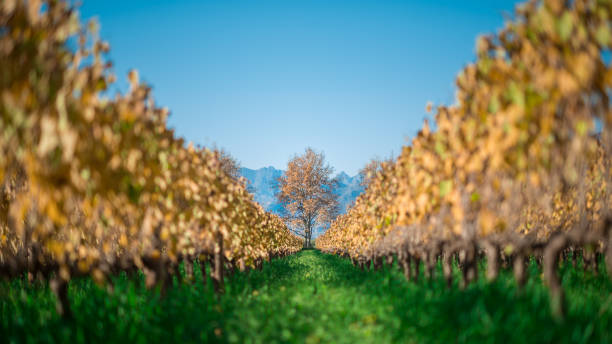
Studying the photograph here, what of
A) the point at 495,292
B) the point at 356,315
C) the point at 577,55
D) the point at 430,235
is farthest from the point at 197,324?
the point at 577,55

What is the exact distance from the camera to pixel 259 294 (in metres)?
6.57

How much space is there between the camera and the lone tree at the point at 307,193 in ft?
157

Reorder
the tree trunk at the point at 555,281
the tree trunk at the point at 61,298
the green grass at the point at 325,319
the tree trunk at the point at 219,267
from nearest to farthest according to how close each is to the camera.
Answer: the tree trunk at the point at 555,281 → the green grass at the point at 325,319 → the tree trunk at the point at 61,298 → the tree trunk at the point at 219,267

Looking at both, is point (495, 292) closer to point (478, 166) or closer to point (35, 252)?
point (478, 166)

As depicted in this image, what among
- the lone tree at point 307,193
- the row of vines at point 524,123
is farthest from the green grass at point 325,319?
the lone tree at point 307,193

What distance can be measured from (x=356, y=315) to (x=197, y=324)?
7.35ft

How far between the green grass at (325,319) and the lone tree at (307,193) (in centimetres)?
4167

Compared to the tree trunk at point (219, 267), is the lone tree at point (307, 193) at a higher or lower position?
higher

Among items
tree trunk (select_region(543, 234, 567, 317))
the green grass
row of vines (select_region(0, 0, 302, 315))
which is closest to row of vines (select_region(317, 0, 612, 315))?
tree trunk (select_region(543, 234, 567, 317))

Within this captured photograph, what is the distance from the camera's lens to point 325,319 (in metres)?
4.75

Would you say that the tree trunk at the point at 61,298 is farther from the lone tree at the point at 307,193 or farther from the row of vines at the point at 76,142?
the lone tree at the point at 307,193

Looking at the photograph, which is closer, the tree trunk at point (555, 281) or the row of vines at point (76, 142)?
the row of vines at point (76, 142)

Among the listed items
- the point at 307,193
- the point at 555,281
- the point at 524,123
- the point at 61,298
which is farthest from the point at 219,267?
the point at 307,193

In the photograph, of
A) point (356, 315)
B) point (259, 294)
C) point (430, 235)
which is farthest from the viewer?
point (259, 294)
